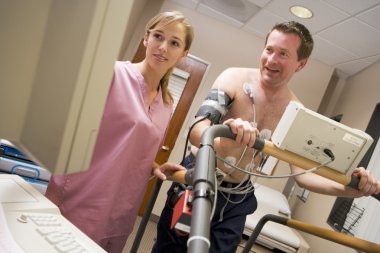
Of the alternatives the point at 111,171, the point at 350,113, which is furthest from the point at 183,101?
the point at 111,171

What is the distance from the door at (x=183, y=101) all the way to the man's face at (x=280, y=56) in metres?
2.61

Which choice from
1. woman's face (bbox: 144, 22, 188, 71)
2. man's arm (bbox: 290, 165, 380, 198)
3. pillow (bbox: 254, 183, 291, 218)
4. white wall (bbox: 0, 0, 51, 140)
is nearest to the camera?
white wall (bbox: 0, 0, 51, 140)

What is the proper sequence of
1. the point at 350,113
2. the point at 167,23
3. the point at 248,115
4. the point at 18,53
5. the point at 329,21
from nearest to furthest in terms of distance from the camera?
the point at 18,53 → the point at 167,23 → the point at 248,115 → the point at 329,21 → the point at 350,113

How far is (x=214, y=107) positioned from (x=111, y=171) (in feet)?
1.47

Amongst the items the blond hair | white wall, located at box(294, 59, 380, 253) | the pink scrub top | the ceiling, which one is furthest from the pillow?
the pink scrub top

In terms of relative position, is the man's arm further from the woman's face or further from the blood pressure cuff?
the woman's face

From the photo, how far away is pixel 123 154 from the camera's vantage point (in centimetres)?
112

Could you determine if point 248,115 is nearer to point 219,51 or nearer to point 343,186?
point 343,186

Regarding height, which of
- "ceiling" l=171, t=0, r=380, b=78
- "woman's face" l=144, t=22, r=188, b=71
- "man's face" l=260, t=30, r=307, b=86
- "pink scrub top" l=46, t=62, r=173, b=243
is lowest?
"pink scrub top" l=46, t=62, r=173, b=243

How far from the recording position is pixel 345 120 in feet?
12.9

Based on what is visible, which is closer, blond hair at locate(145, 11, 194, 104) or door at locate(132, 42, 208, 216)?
blond hair at locate(145, 11, 194, 104)

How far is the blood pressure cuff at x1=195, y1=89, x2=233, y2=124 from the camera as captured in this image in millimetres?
1144

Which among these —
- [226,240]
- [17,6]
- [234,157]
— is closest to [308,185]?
[234,157]

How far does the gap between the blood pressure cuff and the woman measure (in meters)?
0.22
